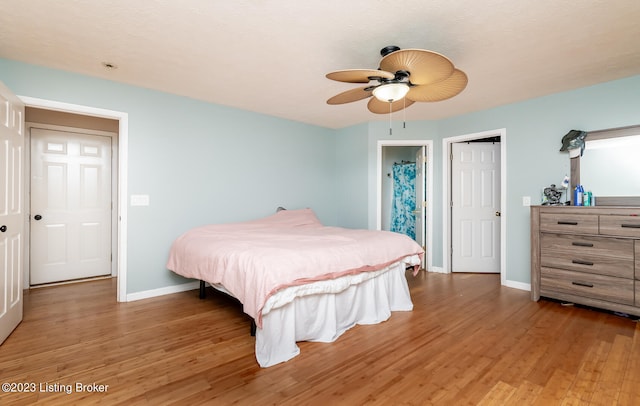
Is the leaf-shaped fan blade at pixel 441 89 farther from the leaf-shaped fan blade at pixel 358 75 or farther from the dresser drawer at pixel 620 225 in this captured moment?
the dresser drawer at pixel 620 225

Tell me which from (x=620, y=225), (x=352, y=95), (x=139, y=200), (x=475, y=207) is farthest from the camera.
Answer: (x=475, y=207)

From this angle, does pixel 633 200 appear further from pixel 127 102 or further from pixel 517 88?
pixel 127 102

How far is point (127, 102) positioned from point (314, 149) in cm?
263

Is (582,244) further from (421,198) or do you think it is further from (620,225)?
(421,198)

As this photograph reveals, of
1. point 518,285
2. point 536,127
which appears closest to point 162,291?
point 518,285

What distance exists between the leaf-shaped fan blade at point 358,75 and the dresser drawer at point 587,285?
2.78 m

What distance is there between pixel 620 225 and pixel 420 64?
100 inches


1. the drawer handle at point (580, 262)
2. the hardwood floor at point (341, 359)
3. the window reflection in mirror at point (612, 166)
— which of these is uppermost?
the window reflection in mirror at point (612, 166)

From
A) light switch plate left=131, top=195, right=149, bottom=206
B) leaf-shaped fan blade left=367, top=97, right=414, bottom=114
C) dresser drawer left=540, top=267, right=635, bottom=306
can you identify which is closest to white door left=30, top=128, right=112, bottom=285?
light switch plate left=131, top=195, right=149, bottom=206

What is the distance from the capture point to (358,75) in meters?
1.94

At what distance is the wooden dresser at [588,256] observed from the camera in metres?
2.72

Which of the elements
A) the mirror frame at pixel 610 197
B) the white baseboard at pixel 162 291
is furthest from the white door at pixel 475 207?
the white baseboard at pixel 162 291

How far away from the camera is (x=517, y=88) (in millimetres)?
3303

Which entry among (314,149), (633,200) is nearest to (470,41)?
(633,200)
